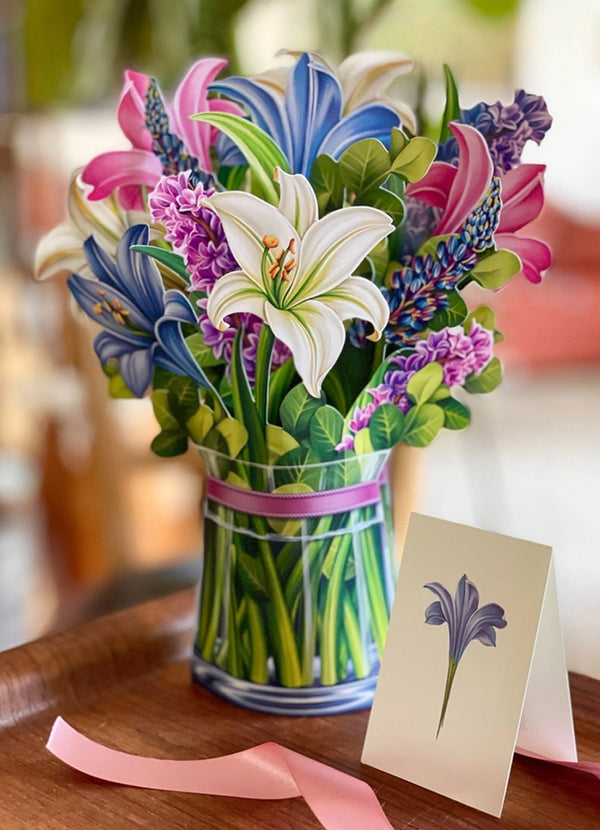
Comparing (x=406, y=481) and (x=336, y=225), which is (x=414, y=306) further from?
(x=406, y=481)

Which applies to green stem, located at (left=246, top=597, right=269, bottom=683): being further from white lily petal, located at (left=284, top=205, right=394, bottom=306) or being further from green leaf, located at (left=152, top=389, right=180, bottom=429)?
white lily petal, located at (left=284, top=205, right=394, bottom=306)

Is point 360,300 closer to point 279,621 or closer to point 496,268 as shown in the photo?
point 496,268

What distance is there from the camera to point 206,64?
72 centimetres

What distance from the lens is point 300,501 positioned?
71 centimetres

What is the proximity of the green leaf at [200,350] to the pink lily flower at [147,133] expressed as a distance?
122 millimetres

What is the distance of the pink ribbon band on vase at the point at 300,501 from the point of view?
707 mm

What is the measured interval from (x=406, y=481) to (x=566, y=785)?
0.63 m

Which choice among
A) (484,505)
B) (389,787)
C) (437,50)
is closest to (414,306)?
(389,787)

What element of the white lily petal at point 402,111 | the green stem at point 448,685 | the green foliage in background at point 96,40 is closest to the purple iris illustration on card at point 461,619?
the green stem at point 448,685

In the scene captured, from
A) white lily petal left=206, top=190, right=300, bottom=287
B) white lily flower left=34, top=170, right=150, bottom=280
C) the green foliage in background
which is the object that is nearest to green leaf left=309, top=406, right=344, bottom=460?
white lily petal left=206, top=190, right=300, bottom=287

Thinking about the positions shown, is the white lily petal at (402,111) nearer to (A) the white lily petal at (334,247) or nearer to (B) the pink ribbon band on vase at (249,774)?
(A) the white lily petal at (334,247)

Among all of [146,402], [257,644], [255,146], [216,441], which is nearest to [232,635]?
[257,644]

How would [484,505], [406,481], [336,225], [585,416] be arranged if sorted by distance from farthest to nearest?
1. [585,416]
2. [484,505]
3. [406,481]
4. [336,225]

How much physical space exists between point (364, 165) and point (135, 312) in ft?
0.65
